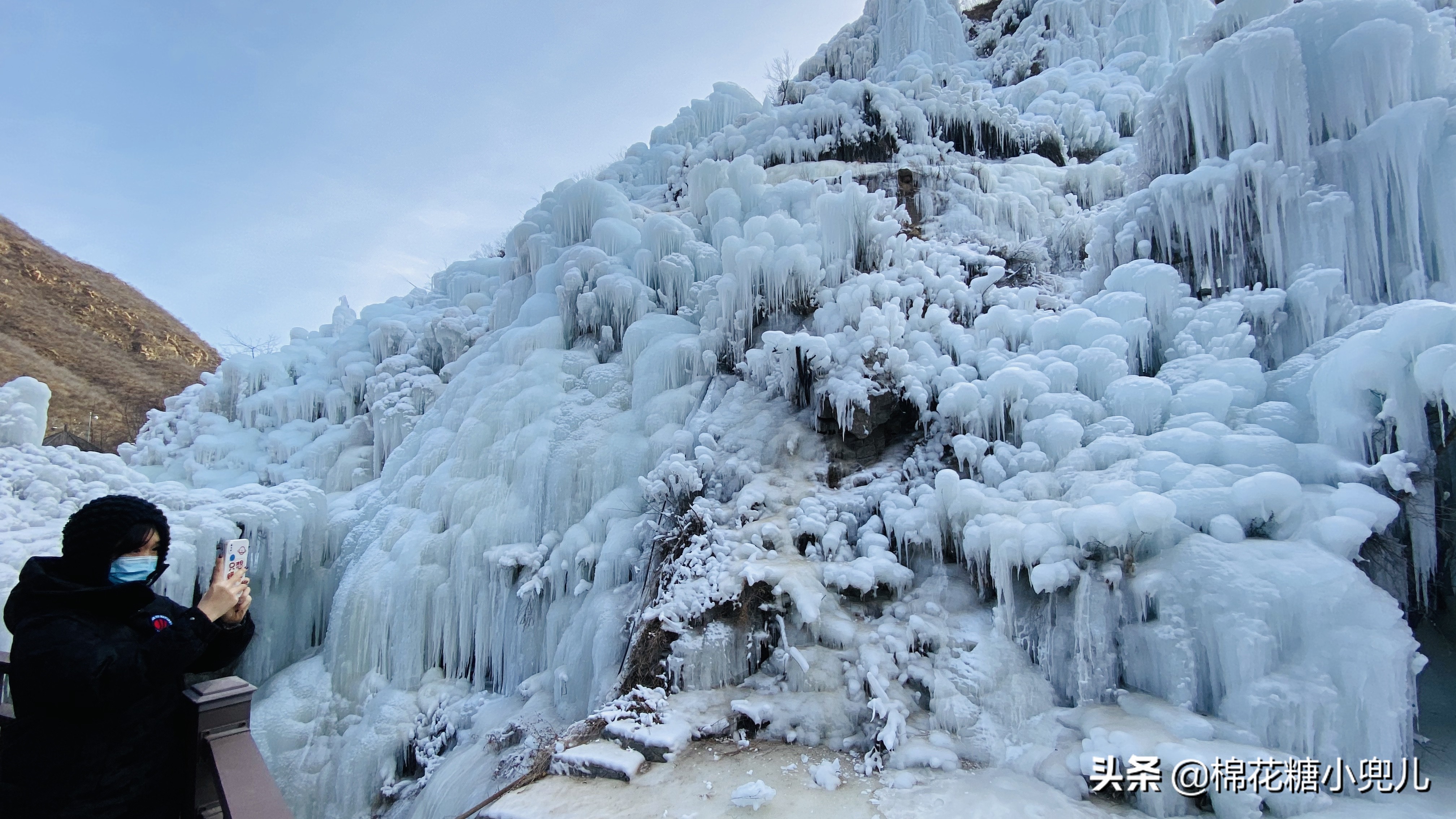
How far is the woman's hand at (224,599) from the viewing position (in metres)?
2.06

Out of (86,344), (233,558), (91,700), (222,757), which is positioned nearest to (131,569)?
(233,558)

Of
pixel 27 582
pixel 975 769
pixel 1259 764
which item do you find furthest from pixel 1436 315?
pixel 27 582

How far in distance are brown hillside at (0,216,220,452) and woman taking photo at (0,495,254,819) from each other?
1678 cm

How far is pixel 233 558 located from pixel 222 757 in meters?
0.60

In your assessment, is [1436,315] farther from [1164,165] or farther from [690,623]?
[690,623]

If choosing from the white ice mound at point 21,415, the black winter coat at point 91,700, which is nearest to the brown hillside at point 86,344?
the white ice mound at point 21,415

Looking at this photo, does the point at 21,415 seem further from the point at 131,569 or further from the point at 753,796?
the point at 753,796

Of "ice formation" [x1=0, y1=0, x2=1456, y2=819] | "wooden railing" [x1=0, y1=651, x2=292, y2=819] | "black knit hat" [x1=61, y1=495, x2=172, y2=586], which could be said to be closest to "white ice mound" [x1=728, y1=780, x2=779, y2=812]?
"ice formation" [x1=0, y1=0, x2=1456, y2=819]

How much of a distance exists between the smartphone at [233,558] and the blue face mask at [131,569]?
0.17 meters

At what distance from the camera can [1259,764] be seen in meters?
3.06

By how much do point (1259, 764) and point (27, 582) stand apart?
185 inches

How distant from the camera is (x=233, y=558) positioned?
215cm

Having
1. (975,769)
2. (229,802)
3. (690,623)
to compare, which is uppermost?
(229,802)

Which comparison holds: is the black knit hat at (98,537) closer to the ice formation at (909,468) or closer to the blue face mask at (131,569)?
the blue face mask at (131,569)
